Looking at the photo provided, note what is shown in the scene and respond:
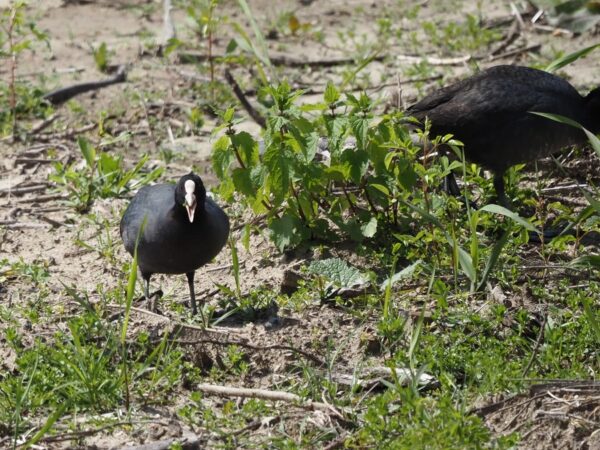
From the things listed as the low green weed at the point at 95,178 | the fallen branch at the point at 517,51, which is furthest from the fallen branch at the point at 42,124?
the fallen branch at the point at 517,51

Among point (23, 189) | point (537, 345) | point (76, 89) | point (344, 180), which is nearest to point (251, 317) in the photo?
point (344, 180)

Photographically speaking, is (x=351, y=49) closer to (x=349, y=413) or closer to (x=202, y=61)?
(x=202, y=61)

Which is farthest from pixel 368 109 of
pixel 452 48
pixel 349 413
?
pixel 452 48

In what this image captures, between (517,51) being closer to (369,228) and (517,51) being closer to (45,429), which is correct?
(369,228)

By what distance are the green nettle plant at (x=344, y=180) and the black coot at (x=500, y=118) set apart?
28.2 inches

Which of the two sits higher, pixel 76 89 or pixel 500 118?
pixel 500 118

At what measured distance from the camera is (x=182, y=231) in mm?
5285

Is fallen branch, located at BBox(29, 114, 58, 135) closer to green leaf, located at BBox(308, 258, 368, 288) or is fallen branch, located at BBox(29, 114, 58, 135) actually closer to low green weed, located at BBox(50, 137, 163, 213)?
low green weed, located at BBox(50, 137, 163, 213)

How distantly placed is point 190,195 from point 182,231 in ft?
0.77

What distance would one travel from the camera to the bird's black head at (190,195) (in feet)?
16.8

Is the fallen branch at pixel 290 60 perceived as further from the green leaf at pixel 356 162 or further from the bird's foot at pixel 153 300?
the bird's foot at pixel 153 300

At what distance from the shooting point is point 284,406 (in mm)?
4355

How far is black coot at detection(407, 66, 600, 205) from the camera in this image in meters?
6.43

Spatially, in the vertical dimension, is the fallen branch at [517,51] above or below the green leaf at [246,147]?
below
